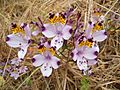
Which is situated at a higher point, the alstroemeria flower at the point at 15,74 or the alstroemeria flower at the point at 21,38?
the alstroemeria flower at the point at 21,38

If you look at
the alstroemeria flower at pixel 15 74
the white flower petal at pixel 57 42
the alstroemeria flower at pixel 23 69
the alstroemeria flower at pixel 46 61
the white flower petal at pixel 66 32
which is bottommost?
the alstroemeria flower at pixel 15 74

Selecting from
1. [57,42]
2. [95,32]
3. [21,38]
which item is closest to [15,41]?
[21,38]

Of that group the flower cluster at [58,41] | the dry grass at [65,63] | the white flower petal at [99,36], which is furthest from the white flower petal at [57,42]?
the dry grass at [65,63]

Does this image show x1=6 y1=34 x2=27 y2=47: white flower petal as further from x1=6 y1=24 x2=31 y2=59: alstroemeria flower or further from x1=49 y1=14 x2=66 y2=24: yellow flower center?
x1=49 y1=14 x2=66 y2=24: yellow flower center

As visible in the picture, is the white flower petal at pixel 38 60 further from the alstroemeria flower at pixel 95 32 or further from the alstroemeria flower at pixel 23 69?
the alstroemeria flower at pixel 23 69

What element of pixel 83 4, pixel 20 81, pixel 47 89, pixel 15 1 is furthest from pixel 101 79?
pixel 15 1

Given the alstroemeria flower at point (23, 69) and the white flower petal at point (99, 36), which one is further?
the alstroemeria flower at point (23, 69)

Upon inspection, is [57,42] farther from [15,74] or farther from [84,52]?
[15,74]
